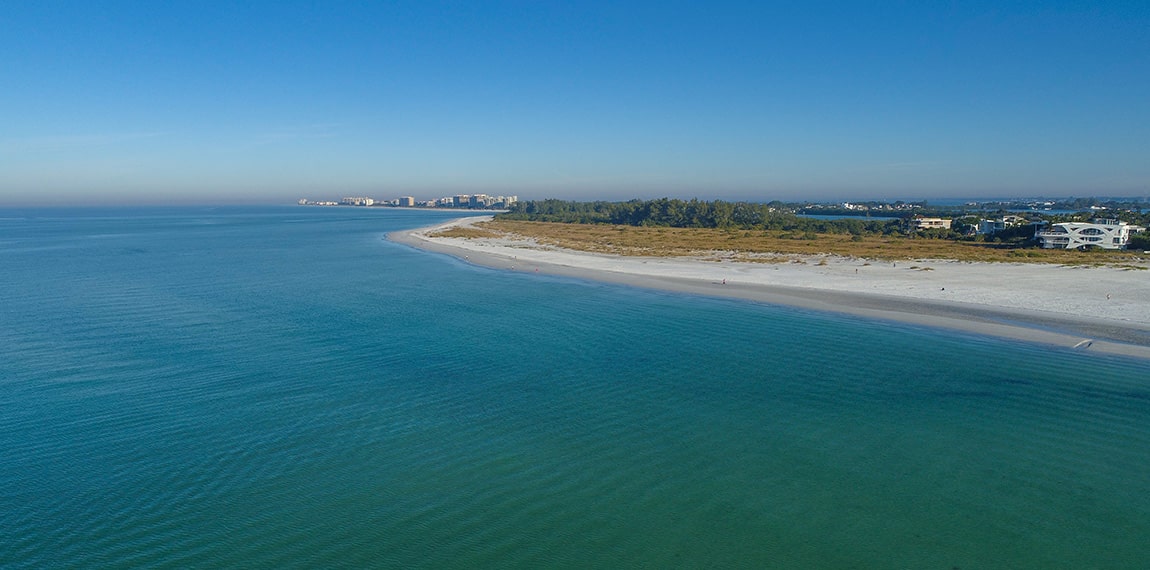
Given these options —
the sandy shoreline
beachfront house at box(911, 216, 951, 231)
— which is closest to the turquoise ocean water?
the sandy shoreline

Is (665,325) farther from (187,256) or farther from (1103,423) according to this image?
(187,256)

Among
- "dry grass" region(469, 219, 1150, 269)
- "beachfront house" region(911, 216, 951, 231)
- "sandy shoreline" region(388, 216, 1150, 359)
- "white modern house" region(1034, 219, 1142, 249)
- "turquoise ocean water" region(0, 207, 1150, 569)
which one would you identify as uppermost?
"beachfront house" region(911, 216, 951, 231)

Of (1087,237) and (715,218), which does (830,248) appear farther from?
(715,218)

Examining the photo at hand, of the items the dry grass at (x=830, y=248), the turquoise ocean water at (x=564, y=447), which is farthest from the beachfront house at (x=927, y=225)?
the turquoise ocean water at (x=564, y=447)

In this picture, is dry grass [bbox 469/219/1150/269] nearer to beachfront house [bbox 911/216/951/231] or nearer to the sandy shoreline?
the sandy shoreline

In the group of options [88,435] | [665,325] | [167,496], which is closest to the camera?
[167,496]

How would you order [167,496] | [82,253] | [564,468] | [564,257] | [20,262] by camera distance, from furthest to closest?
[82,253]
[564,257]
[20,262]
[564,468]
[167,496]

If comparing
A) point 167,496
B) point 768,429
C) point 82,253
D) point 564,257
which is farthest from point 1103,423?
point 82,253
